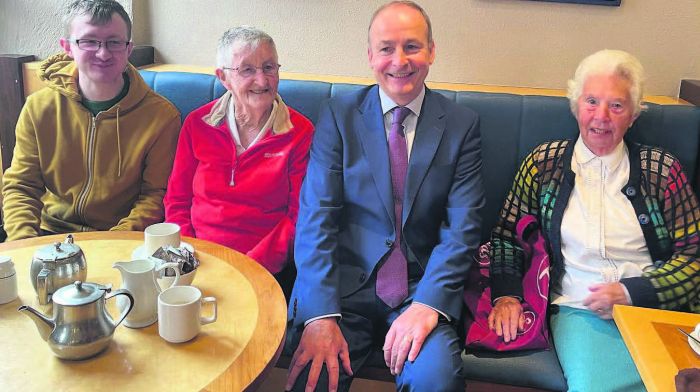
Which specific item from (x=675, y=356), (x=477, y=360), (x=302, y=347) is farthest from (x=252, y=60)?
(x=675, y=356)

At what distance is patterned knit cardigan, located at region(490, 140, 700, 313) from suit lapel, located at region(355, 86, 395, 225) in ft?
1.58

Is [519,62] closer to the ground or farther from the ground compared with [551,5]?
closer to the ground

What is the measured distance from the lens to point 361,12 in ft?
8.72

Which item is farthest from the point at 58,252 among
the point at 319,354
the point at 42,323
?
the point at 319,354

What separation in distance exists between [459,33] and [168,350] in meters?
1.95

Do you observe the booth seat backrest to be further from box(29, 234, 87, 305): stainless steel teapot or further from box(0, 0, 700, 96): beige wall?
box(29, 234, 87, 305): stainless steel teapot

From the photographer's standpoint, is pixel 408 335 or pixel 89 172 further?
pixel 89 172

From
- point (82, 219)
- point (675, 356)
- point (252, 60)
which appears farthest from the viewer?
point (82, 219)

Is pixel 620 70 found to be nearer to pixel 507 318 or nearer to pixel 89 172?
pixel 507 318

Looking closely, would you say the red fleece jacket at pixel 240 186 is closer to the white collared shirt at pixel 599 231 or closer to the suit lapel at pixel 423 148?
the suit lapel at pixel 423 148

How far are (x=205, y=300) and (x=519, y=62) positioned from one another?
6.20 feet

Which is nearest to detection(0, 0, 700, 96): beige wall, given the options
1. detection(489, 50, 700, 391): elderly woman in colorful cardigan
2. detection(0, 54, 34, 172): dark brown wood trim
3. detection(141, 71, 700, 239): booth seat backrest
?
detection(0, 54, 34, 172): dark brown wood trim

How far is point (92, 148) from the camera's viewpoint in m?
2.16

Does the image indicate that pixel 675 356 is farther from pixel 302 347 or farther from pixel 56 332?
pixel 56 332
